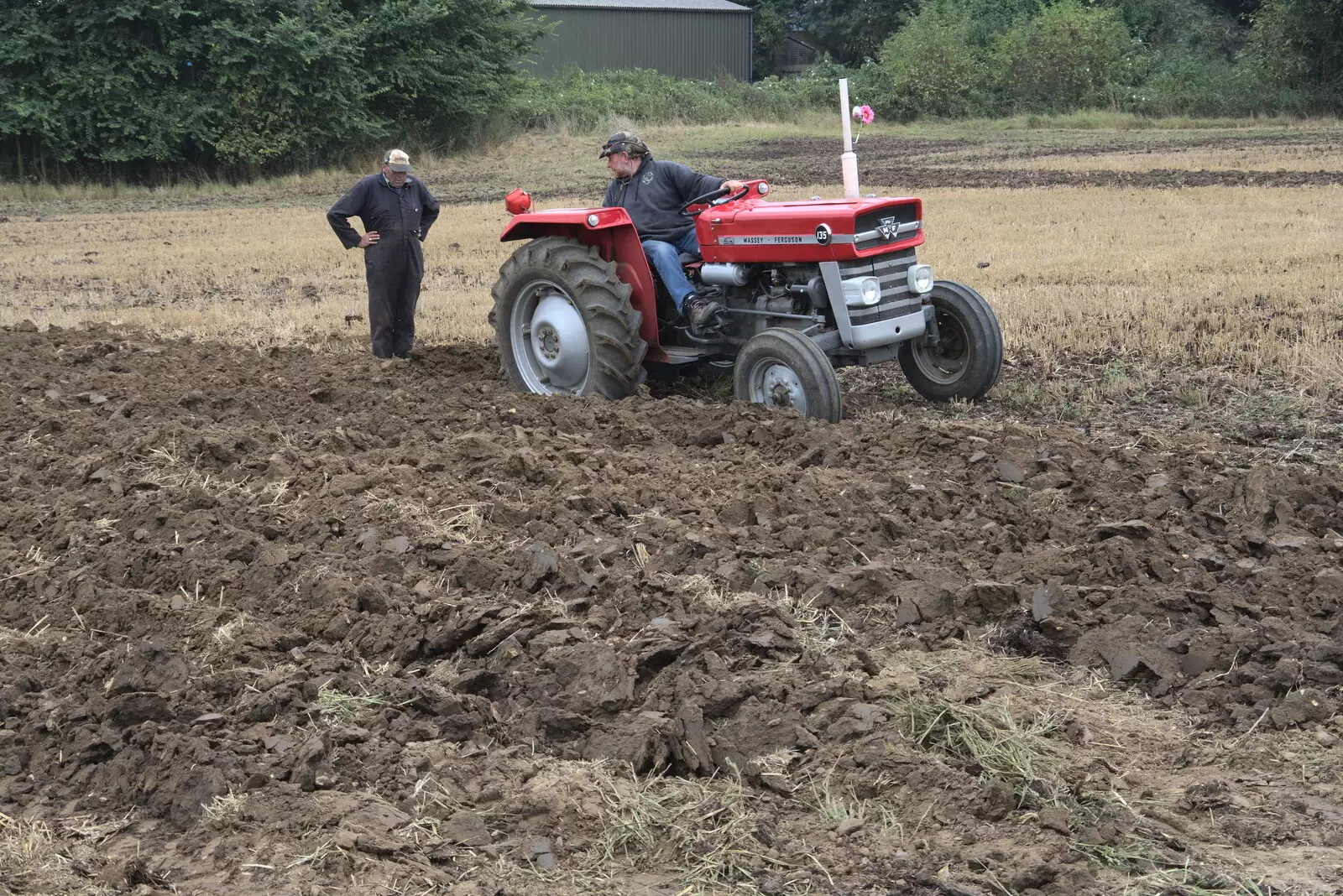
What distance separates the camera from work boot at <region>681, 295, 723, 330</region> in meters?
7.66

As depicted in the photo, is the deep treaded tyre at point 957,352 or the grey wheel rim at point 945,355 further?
the grey wheel rim at point 945,355

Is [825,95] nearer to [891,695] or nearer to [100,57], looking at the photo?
[100,57]

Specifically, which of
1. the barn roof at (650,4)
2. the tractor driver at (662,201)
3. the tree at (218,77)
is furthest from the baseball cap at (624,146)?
the barn roof at (650,4)

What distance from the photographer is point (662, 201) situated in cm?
800

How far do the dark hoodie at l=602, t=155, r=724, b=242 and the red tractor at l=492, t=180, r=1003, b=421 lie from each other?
0.10 m

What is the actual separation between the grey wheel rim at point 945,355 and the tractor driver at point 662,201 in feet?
4.20

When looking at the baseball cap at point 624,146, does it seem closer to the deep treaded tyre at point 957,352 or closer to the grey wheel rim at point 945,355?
the deep treaded tyre at point 957,352

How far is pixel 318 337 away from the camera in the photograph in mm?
10750

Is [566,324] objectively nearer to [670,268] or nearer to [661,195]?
[670,268]

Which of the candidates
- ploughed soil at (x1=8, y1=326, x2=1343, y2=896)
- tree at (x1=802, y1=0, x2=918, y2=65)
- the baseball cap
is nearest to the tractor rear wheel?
ploughed soil at (x1=8, y1=326, x2=1343, y2=896)

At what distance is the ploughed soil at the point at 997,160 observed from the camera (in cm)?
2072

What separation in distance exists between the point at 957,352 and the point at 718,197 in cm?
165

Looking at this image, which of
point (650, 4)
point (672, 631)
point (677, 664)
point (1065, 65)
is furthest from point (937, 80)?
point (677, 664)

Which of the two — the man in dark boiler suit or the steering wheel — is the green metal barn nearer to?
the man in dark boiler suit
